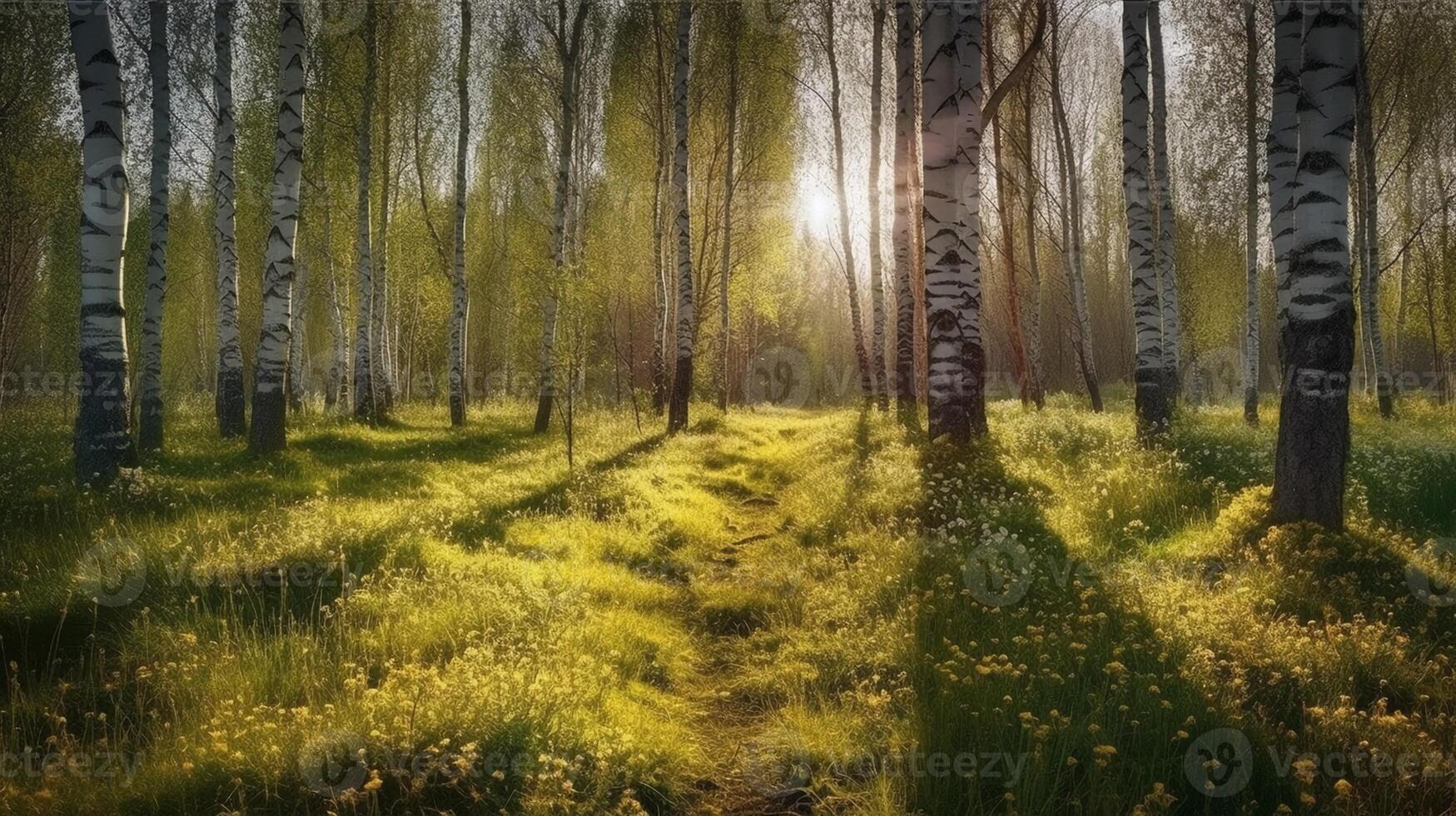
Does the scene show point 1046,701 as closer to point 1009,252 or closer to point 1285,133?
point 1285,133

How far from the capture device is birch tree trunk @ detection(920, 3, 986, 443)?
955 cm

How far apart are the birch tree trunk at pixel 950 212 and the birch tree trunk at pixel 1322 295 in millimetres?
3908

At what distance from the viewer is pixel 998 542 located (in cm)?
614

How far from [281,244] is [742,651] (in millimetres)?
9559

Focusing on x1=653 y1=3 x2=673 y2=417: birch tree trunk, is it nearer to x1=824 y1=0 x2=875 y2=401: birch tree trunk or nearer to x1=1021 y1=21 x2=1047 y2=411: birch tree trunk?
x1=824 y1=0 x2=875 y2=401: birch tree trunk

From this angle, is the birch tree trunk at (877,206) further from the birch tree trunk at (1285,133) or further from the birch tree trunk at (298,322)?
the birch tree trunk at (298,322)

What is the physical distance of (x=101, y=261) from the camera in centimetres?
779

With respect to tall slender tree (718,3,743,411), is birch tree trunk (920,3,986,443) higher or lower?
lower
